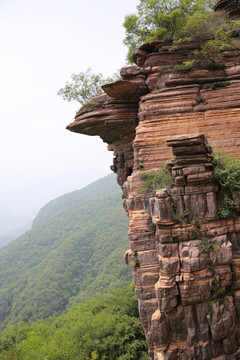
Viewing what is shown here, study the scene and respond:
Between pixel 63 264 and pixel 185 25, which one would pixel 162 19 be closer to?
pixel 185 25

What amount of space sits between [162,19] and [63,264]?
168 feet

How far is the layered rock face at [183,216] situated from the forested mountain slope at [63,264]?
23713 mm

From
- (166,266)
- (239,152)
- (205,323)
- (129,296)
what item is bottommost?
(129,296)

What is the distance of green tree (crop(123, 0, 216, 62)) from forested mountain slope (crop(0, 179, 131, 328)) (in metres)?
28.7

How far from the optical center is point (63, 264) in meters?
54.5

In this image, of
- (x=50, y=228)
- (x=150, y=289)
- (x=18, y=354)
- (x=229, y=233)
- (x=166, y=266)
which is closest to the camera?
(x=166, y=266)

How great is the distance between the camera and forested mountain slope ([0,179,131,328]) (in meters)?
44.3

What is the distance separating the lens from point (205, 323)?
32.1ft

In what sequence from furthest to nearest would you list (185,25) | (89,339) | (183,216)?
(89,339)
(185,25)
(183,216)

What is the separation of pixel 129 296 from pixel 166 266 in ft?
53.7

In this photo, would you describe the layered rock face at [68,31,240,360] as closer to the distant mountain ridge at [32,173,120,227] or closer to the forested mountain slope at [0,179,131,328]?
the forested mountain slope at [0,179,131,328]

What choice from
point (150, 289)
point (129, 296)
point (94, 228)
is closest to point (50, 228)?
point (94, 228)

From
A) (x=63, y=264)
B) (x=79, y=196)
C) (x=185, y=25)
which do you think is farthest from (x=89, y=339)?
(x=79, y=196)

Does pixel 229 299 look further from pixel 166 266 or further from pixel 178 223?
pixel 178 223
